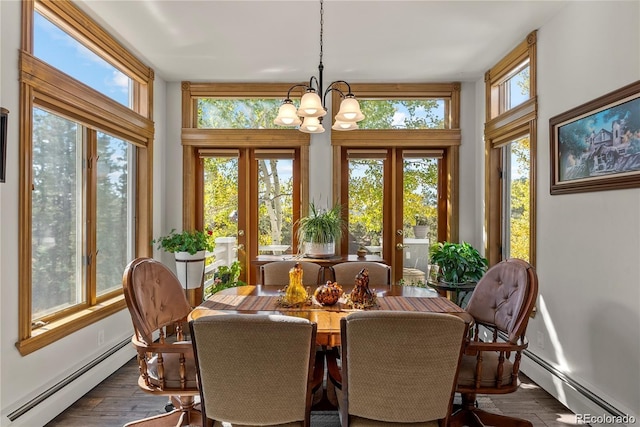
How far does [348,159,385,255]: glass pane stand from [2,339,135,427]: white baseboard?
2480 mm

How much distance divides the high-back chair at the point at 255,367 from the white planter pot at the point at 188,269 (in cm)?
225

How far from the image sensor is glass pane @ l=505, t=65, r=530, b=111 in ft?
10.6

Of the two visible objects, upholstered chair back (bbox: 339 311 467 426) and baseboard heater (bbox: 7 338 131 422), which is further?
baseboard heater (bbox: 7 338 131 422)

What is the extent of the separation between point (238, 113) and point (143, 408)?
299 centimetres

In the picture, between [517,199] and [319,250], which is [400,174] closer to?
[517,199]

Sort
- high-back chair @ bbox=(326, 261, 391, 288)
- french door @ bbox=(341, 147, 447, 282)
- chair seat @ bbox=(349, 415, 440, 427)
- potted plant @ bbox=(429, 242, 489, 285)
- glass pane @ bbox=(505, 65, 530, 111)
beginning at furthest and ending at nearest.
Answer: french door @ bbox=(341, 147, 447, 282) → potted plant @ bbox=(429, 242, 489, 285) → glass pane @ bbox=(505, 65, 530, 111) → high-back chair @ bbox=(326, 261, 391, 288) → chair seat @ bbox=(349, 415, 440, 427)

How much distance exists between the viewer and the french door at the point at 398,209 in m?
4.16

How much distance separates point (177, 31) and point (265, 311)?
2.34 meters

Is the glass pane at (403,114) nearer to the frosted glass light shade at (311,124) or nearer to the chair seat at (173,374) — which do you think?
the frosted glass light shade at (311,124)

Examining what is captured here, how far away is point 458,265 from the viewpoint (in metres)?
3.38

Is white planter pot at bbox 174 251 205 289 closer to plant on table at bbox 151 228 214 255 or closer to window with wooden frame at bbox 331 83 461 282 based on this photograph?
plant on table at bbox 151 228 214 255

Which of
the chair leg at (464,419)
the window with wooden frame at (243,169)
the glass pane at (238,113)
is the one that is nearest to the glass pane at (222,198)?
the window with wooden frame at (243,169)

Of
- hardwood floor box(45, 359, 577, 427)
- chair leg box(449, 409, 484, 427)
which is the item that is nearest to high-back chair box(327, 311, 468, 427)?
chair leg box(449, 409, 484, 427)

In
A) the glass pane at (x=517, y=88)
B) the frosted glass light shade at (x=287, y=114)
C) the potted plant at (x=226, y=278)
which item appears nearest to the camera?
the frosted glass light shade at (x=287, y=114)
